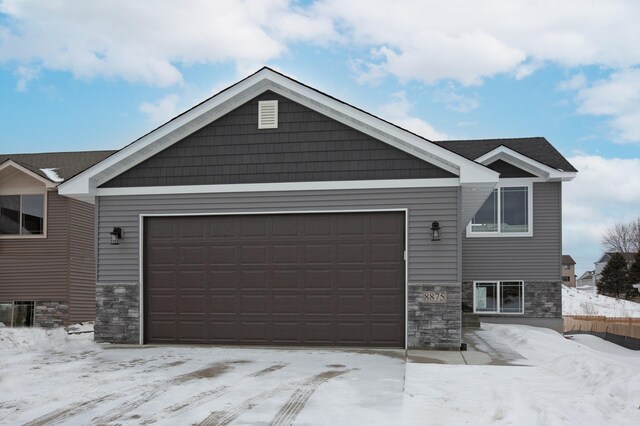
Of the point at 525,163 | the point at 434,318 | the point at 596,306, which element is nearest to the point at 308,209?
the point at 434,318

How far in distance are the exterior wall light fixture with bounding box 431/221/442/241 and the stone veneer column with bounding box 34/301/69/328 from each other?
13.8 metres

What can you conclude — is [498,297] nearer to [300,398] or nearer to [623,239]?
[300,398]

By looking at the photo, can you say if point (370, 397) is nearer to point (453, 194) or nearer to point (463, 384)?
point (463, 384)

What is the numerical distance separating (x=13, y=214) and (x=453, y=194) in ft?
51.1

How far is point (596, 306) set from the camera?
4391 cm

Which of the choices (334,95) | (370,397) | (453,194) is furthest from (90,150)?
(370,397)

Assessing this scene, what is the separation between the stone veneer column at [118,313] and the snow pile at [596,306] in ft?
109

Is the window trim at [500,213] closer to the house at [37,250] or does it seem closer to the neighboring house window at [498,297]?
the neighboring house window at [498,297]

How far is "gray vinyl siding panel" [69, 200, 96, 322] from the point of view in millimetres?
20438

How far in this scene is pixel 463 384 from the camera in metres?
8.11

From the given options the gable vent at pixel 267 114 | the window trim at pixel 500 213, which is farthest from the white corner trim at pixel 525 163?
the gable vent at pixel 267 114

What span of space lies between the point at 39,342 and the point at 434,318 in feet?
25.1

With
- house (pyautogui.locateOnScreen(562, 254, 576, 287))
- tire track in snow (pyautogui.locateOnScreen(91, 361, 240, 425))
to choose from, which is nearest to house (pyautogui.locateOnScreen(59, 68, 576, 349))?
tire track in snow (pyautogui.locateOnScreen(91, 361, 240, 425))

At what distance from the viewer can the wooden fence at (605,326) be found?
20719mm
